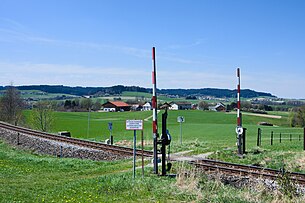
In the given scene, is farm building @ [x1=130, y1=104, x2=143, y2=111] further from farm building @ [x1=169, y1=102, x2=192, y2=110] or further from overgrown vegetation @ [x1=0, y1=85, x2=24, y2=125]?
overgrown vegetation @ [x1=0, y1=85, x2=24, y2=125]

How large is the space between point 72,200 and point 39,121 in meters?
49.9

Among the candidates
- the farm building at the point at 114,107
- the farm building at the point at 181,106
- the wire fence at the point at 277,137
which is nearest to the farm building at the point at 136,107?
the farm building at the point at 114,107

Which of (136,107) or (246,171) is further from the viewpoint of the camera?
(136,107)

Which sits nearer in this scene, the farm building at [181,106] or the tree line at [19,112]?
the tree line at [19,112]

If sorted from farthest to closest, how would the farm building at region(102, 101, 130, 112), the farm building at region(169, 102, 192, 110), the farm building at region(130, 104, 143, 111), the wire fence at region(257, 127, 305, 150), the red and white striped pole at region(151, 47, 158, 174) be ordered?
the farm building at region(169, 102, 192, 110) → the farm building at region(130, 104, 143, 111) → the farm building at region(102, 101, 130, 112) → the wire fence at region(257, 127, 305, 150) → the red and white striped pole at region(151, 47, 158, 174)

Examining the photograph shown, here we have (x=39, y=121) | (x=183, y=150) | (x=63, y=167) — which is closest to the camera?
(x=63, y=167)

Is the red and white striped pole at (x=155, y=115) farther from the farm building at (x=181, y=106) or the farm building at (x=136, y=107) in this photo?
the farm building at (x=181, y=106)

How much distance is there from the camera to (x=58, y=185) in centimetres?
1409

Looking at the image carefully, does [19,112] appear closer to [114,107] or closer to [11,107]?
[11,107]

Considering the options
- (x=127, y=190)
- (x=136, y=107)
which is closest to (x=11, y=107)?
(x=127, y=190)

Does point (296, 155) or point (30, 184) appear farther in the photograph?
point (296, 155)

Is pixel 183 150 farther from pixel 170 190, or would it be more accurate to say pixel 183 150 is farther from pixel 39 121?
pixel 39 121

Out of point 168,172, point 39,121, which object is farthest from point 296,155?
point 39,121

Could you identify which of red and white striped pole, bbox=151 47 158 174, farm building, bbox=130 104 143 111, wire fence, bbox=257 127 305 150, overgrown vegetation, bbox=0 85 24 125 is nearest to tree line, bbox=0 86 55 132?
overgrown vegetation, bbox=0 85 24 125
